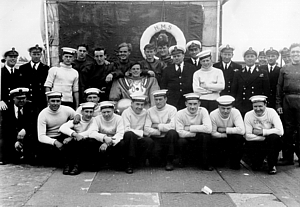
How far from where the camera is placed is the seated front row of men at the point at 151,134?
5145 mm

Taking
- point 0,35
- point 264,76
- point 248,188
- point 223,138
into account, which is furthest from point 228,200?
point 0,35

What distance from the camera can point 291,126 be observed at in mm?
5715

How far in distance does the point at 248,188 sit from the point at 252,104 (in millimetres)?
1693

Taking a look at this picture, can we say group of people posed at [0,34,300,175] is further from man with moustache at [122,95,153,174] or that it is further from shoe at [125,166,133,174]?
shoe at [125,166,133,174]

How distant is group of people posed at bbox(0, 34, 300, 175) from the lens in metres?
5.21

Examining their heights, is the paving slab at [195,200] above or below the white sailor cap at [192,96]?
below

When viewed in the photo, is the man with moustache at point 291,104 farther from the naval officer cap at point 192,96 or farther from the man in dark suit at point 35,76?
the man in dark suit at point 35,76

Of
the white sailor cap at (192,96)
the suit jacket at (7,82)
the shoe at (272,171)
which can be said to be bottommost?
the shoe at (272,171)

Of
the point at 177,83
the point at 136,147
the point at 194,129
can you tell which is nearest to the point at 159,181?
the point at 136,147

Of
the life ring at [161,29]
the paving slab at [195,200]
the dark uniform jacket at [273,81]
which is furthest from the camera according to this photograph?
the life ring at [161,29]

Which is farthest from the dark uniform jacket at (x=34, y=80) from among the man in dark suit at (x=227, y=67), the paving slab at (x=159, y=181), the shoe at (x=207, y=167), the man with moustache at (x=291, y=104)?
the man with moustache at (x=291, y=104)

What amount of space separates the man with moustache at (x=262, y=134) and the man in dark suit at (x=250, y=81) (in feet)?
1.47

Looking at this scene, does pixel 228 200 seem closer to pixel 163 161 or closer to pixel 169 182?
pixel 169 182

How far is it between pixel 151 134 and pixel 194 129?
0.61 metres
